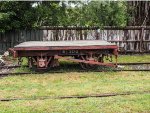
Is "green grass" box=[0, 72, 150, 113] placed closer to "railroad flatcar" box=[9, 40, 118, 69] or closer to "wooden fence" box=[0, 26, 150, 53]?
"railroad flatcar" box=[9, 40, 118, 69]

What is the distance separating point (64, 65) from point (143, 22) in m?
10.7

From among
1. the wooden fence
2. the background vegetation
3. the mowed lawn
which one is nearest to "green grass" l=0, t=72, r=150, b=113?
the mowed lawn

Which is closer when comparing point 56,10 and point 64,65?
point 64,65

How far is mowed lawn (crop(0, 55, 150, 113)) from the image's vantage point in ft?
33.5

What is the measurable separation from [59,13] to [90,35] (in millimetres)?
6396

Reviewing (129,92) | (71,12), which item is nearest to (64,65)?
(129,92)

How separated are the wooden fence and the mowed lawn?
7.57 meters

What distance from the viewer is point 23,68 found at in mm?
17734

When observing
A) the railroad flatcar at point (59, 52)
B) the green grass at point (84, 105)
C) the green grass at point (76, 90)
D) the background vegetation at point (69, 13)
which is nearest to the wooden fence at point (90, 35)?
the background vegetation at point (69, 13)

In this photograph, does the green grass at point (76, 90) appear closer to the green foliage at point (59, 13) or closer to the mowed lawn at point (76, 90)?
the mowed lawn at point (76, 90)

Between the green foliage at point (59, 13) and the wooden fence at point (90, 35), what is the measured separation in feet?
2.17

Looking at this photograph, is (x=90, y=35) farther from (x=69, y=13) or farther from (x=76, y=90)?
(x=76, y=90)

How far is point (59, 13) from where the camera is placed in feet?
96.6

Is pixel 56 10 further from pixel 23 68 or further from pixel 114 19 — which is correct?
pixel 23 68
